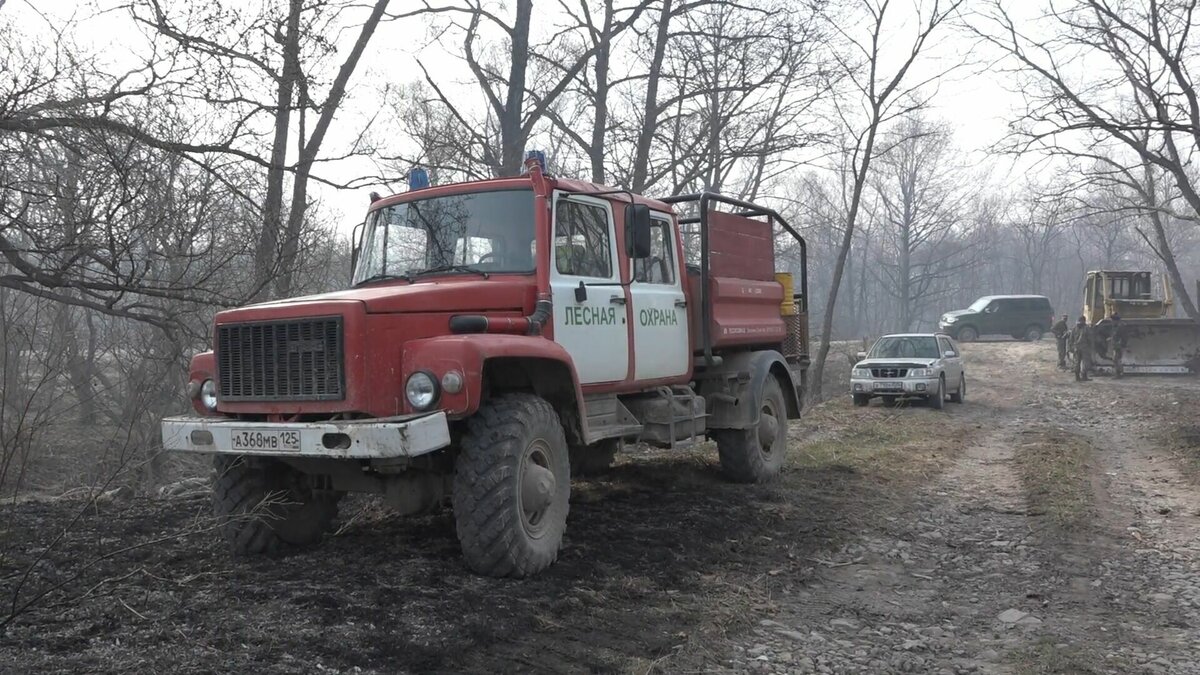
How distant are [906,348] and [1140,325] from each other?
323 inches

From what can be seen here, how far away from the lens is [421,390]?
16.5 feet

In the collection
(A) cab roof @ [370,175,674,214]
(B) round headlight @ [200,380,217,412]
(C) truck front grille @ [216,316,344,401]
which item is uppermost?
(A) cab roof @ [370,175,674,214]

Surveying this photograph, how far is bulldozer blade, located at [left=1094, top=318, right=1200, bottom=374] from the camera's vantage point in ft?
72.7

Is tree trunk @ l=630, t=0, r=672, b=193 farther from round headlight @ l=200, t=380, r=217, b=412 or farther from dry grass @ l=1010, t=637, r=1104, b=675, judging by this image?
dry grass @ l=1010, t=637, r=1104, b=675

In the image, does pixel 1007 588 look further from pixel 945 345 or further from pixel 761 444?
pixel 945 345

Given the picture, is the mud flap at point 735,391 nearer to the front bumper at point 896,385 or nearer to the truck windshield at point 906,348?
the front bumper at point 896,385

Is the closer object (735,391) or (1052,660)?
(1052,660)

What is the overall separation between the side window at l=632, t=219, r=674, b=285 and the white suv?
11.0 m

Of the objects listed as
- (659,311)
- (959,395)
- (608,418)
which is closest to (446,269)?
(608,418)

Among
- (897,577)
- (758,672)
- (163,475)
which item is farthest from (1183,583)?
(163,475)

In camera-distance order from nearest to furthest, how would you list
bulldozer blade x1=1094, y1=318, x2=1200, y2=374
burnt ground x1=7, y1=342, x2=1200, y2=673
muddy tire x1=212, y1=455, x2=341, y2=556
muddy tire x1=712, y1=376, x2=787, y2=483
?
1. burnt ground x1=7, y1=342, x2=1200, y2=673
2. muddy tire x1=212, y1=455, x2=341, y2=556
3. muddy tire x1=712, y1=376, x2=787, y2=483
4. bulldozer blade x1=1094, y1=318, x2=1200, y2=374

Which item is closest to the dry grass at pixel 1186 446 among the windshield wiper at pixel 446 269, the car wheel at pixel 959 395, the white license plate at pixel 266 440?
the car wheel at pixel 959 395

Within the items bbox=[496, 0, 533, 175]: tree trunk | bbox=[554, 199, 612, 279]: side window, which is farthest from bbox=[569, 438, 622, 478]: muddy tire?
bbox=[496, 0, 533, 175]: tree trunk

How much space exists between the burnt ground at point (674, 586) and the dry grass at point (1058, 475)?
0.05 metres
